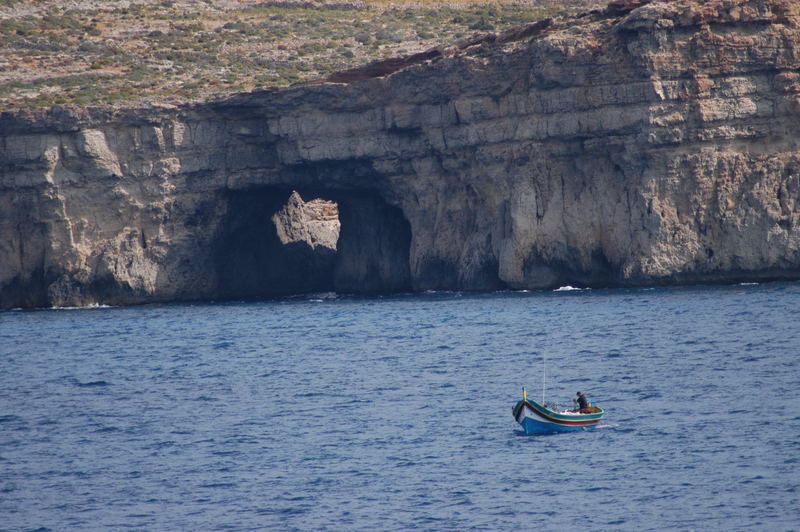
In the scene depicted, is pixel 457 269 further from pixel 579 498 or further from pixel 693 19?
pixel 579 498

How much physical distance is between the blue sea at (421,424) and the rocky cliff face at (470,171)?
218 inches

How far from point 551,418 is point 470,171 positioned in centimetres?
3722

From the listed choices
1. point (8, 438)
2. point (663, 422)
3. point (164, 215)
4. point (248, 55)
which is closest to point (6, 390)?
point (8, 438)

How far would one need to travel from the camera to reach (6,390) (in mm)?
43812

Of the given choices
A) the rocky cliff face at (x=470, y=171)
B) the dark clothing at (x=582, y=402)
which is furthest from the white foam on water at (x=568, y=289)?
the dark clothing at (x=582, y=402)

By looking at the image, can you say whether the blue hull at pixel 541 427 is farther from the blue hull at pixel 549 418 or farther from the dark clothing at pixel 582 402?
the dark clothing at pixel 582 402

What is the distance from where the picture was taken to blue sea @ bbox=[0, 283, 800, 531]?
83.9 feet

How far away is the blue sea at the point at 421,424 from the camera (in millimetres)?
25578

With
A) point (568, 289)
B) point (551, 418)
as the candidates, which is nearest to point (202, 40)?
point (568, 289)

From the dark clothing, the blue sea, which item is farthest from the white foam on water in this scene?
the dark clothing

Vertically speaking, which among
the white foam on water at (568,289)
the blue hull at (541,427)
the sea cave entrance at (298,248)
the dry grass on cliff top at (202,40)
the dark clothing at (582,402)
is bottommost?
the blue hull at (541,427)

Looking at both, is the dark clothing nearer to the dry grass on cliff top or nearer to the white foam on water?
the white foam on water

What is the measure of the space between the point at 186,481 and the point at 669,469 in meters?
10.7

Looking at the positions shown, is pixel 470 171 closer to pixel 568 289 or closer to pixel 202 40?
pixel 568 289
